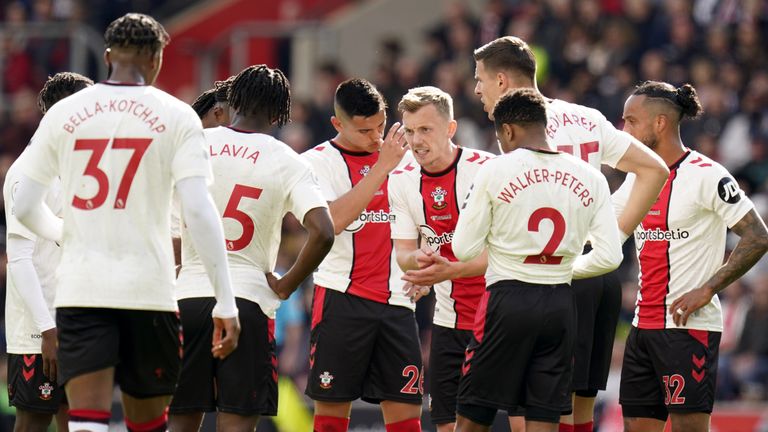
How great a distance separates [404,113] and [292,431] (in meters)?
5.89

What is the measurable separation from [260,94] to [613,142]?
2.45 metres

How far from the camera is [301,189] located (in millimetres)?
7473

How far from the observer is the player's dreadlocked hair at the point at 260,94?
25.5ft

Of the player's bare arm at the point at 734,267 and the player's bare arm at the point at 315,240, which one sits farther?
the player's bare arm at the point at 734,267

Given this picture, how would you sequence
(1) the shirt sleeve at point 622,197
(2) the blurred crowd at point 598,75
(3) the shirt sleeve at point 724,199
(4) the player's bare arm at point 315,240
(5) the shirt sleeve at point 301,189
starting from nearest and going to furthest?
(4) the player's bare arm at point 315,240, (5) the shirt sleeve at point 301,189, (3) the shirt sleeve at point 724,199, (1) the shirt sleeve at point 622,197, (2) the blurred crowd at point 598,75

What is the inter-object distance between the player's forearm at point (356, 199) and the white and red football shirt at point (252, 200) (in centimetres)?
74

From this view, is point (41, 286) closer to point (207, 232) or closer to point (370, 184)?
point (207, 232)

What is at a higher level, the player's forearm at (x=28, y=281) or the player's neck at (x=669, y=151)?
the player's neck at (x=669, y=151)

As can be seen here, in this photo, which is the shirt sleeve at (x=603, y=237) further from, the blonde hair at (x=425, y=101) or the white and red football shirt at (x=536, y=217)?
the blonde hair at (x=425, y=101)

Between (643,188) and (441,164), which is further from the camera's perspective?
(441,164)

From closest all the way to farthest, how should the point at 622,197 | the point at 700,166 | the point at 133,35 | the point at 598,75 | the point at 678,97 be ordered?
the point at 133,35 < the point at 700,166 < the point at 678,97 < the point at 622,197 < the point at 598,75

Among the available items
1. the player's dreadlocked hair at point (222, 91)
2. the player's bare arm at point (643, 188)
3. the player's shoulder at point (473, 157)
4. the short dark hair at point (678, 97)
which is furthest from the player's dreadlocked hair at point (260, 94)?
the short dark hair at point (678, 97)

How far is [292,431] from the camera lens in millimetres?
13695

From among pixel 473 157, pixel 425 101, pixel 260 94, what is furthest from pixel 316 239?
pixel 473 157
